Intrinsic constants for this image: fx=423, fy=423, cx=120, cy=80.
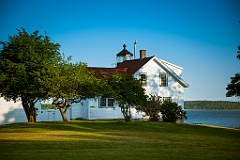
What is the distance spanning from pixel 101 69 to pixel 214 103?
349ft

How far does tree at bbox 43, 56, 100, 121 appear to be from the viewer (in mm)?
31438

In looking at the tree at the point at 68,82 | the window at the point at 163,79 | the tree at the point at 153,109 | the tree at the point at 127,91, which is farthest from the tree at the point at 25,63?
the window at the point at 163,79

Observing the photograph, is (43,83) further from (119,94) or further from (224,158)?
(224,158)

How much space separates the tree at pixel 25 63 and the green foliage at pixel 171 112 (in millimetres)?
10562

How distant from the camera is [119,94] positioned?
3381 centimetres

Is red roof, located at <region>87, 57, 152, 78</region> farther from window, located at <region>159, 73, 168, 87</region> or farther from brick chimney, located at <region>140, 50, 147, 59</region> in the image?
window, located at <region>159, 73, 168, 87</region>

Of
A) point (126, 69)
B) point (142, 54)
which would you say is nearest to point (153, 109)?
point (126, 69)

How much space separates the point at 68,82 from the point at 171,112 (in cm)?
987

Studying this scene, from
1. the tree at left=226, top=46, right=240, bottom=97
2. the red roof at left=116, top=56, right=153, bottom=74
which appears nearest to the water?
the red roof at left=116, top=56, right=153, bottom=74

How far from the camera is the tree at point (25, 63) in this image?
31453 millimetres

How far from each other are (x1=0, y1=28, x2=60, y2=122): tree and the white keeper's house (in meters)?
7.05

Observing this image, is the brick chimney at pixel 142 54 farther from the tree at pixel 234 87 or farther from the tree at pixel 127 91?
the tree at pixel 234 87

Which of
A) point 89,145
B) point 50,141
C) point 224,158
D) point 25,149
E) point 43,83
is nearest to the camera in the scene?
point 224,158

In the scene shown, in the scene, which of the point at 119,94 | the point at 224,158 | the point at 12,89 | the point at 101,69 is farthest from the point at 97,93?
the point at 224,158
